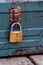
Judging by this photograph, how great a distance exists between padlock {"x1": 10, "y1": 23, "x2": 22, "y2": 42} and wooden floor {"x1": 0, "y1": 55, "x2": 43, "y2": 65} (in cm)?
14

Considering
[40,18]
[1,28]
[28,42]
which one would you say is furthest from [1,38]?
[40,18]

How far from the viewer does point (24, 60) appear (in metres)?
1.73

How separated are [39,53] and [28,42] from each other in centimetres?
13

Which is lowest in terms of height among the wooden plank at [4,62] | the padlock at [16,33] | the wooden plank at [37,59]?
the wooden plank at [4,62]

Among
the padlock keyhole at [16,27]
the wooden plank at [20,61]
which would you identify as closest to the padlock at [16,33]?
the padlock keyhole at [16,27]

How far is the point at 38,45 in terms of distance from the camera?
1811 millimetres

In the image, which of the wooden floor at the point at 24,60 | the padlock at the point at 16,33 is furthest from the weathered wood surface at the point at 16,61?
the padlock at the point at 16,33

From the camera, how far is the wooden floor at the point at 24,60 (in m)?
1.68

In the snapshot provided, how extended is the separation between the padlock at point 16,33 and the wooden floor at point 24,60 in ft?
0.45

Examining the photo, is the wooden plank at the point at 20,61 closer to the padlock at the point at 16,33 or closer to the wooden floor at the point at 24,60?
the wooden floor at the point at 24,60

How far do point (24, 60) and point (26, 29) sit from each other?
Result: 0.21m

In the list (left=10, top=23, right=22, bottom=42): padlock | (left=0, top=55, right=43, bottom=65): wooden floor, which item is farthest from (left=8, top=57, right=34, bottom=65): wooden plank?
(left=10, top=23, right=22, bottom=42): padlock

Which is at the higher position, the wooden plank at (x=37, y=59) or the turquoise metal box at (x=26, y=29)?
the turquoise metal box at (x=26, y=29)

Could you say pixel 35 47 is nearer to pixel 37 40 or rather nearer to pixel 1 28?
pixel 37 40
